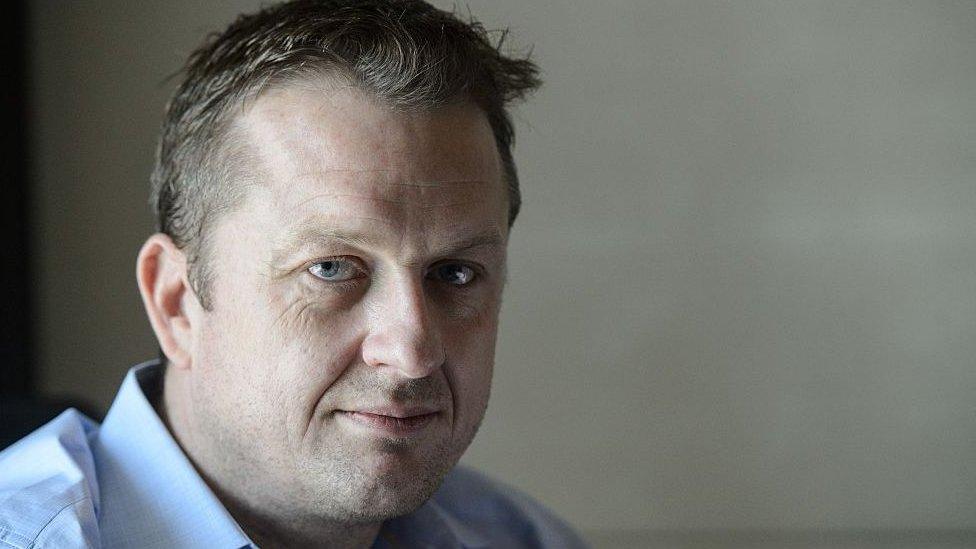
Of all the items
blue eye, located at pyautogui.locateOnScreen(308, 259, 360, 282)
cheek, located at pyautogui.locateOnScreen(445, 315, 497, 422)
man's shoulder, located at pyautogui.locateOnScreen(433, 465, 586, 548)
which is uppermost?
blue eye, located at pyautogui.locateOnScreen(308, 259, 360, 282)

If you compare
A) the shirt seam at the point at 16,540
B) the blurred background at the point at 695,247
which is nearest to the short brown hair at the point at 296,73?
the shirt seam at the point at 16,540

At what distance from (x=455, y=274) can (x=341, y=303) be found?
160 millimetres

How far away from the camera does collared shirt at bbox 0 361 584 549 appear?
1.05m

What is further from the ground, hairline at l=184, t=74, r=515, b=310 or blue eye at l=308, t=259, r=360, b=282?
hairline at l=184, t=74, r=515, b=310

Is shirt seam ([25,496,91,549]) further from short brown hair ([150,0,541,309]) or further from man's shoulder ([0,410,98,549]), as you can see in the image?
short brown hair ([150,0,541,309])

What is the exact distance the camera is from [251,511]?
1257 millimetres

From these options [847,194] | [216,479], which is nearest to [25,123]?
[216,479]

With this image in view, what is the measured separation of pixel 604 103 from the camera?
258 cm

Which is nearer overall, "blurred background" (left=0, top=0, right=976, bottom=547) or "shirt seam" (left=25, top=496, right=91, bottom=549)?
"shirt seam" (left=25, top=496, right=91, bottom=549)

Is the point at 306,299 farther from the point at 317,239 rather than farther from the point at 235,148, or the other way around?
the point at 235,148

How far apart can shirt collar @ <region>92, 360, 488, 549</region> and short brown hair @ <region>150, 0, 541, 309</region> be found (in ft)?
0.64

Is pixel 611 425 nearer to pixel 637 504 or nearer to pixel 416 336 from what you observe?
pixel 637 504

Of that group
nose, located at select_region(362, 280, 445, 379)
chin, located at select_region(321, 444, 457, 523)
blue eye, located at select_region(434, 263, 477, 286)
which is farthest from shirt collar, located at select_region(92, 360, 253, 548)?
blue eye, located at select_region(434, 263, 477, 286)

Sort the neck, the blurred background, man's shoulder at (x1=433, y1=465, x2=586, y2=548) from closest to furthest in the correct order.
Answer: the neck < man's shoulder at (x1=433, y1=465, x2=586, y2=548) < the blurred background
